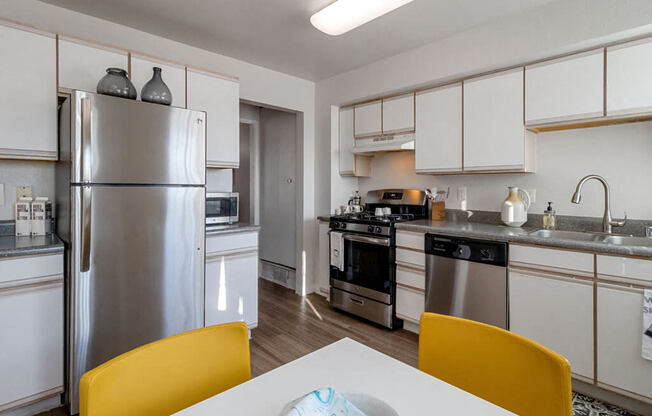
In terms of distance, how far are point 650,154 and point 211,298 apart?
10.5 ft

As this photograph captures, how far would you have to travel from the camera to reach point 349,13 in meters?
2.17

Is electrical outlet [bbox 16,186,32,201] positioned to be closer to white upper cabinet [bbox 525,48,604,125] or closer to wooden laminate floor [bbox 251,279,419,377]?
wooden laminate floor [bbox 251,279,419,377]

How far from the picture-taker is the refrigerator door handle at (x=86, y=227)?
5.96 feet

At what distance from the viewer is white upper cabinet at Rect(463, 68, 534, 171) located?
100 inches

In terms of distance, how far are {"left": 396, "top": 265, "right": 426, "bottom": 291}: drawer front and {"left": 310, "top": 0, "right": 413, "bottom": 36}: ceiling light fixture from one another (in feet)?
6.39

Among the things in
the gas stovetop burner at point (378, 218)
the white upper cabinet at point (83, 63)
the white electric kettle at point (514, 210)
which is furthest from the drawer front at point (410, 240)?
the white upper cabinet at point (83, 63)

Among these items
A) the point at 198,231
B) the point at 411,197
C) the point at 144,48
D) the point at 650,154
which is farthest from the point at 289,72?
the point at 650,154

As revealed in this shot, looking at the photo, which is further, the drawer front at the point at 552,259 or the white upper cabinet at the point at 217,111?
the white upper cabinet at the point at 217,111

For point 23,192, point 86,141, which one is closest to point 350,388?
point 86,141

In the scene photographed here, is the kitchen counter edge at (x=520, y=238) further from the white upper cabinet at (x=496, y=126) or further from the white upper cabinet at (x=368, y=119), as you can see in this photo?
the white upper cabinet at (x=368, y=119)

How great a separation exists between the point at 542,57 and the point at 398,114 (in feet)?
4.07

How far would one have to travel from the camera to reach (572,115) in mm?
2275

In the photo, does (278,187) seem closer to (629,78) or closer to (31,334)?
(31,334)

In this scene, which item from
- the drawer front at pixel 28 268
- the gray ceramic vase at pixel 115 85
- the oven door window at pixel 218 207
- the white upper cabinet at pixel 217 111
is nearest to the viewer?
the drawer front at pixel 28 268
